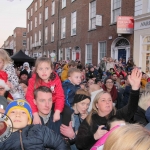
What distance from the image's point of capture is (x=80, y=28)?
17828mm

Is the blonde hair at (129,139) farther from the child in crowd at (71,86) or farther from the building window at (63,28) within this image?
the building window at (63,28)

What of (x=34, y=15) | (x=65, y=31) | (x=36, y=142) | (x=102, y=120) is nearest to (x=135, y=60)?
(x=102, y=120)

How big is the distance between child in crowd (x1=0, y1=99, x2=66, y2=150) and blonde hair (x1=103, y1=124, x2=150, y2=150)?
821 millimetres

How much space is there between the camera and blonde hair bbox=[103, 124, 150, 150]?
1.02 m

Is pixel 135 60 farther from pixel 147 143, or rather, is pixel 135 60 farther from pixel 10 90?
pixel 147 143

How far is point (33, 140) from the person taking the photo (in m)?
1.77

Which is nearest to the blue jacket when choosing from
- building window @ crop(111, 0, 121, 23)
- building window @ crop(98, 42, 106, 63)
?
building window @ crop(111, 0, 121, 23)

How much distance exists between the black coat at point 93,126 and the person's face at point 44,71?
0.88 m

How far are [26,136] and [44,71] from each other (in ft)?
4.08

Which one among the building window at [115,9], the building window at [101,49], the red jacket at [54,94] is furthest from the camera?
the building window at [101,49]

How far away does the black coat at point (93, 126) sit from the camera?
2.33 metres

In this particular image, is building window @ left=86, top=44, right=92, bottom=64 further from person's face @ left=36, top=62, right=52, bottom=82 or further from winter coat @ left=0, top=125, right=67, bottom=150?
winter coat @ left=0, top=125, right=67, bottom=150

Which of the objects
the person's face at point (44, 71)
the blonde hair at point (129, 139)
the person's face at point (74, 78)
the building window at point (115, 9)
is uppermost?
the building window at point (115, 9)

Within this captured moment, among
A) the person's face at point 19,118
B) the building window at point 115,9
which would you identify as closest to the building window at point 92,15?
the building window at point 115,9
